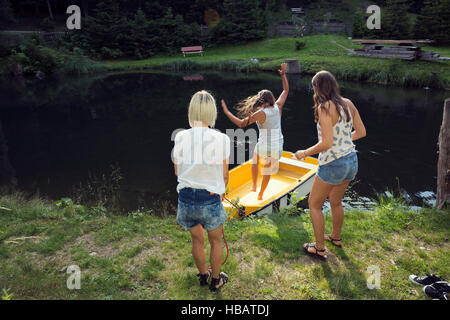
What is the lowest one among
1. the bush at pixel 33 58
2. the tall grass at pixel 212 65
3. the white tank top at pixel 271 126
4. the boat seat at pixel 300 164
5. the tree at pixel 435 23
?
the boat seat at pixel 300 164

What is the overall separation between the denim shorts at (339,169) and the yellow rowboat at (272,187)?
8.17 ft

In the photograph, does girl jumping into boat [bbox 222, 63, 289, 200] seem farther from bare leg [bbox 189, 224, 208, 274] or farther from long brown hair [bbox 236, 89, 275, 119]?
bare leg [bbox 189, 224, 208, 274]

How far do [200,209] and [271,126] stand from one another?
2.89 m

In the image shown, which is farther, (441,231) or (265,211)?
(265,211)

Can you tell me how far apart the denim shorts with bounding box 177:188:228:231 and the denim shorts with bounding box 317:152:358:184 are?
1.44m

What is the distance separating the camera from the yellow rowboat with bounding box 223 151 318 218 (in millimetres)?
6533

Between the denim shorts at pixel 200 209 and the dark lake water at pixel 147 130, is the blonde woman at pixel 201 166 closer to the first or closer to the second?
the denim shorts at pixel 200 209

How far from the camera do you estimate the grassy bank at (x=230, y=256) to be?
389 centimetres

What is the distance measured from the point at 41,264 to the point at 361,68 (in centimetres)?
2391

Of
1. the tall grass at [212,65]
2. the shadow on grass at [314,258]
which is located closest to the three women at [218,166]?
the shadow on grass at [314,258]

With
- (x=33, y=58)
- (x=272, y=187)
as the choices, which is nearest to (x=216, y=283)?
(x=272, y=187)

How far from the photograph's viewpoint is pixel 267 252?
4.73 meters
